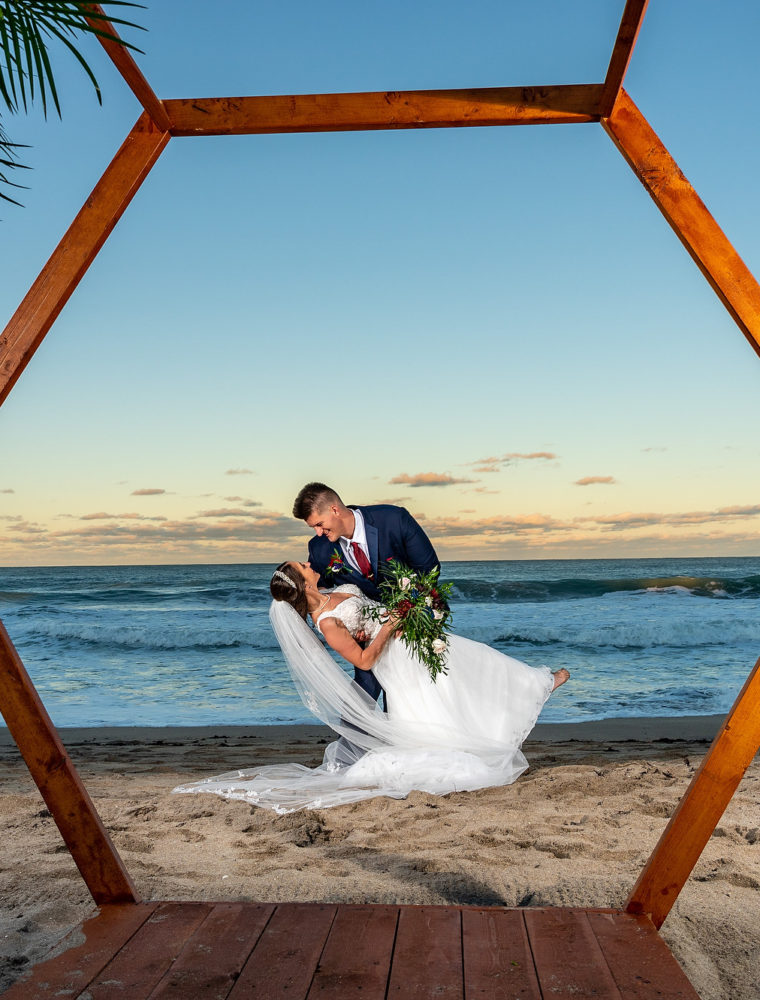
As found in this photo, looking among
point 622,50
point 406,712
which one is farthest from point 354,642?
point 622,50

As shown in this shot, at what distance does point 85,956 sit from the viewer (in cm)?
247

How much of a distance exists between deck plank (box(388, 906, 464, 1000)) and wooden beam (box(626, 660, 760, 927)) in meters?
0.63

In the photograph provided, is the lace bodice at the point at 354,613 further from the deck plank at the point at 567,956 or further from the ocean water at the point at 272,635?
the ocean water at the point at 272,635

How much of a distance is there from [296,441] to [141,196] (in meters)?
7.31

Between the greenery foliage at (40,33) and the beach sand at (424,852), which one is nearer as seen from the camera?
the greenery foliage at (40,33)

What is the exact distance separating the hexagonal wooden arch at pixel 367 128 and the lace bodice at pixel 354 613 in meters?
2.48

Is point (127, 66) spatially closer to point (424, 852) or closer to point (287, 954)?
point (287, 954)

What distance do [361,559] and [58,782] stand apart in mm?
2736

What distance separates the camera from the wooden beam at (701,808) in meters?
2.67

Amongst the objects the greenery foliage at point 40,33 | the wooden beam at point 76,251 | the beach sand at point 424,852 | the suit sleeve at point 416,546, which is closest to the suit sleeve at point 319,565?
the suit sleeve at point 416,546

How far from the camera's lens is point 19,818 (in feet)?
15.3

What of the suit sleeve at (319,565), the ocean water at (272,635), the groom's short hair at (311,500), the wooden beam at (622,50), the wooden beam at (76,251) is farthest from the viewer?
the ocean water at (272,635)

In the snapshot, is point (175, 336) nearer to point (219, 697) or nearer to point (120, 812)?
point (219, 697)

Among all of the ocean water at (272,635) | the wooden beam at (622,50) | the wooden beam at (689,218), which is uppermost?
the wooden beam at (622,50)
